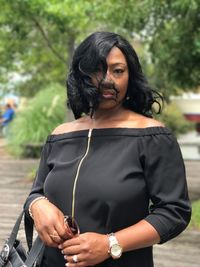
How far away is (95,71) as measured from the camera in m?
2.10

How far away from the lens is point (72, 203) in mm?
2064

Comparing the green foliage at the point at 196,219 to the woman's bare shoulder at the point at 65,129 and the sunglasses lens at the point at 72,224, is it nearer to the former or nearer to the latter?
the woman's bare shoulder at the point at 65,129

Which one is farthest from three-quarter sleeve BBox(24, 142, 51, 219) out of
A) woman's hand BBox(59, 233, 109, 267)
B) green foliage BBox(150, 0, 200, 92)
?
green foliage BBox(150, 0, 200, 92)

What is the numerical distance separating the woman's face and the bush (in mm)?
12702

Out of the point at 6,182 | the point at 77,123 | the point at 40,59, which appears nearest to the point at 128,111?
the point at 77,123

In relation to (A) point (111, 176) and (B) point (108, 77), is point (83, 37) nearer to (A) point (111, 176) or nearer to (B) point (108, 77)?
(B) point (108, 77)

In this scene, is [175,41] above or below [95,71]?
below

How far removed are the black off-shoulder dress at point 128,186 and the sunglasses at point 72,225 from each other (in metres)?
0.04

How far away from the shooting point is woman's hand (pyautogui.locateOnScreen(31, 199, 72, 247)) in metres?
1.98

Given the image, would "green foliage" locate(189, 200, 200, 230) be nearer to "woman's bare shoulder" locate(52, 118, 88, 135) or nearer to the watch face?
"woman's bare shoulder" locate(52, 118, 88, 135)

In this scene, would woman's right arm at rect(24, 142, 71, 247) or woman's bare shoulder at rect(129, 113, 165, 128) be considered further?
woman's bare shoulder at rect(129, 113, 165, 128)

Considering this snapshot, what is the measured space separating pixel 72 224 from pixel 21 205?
6.63m

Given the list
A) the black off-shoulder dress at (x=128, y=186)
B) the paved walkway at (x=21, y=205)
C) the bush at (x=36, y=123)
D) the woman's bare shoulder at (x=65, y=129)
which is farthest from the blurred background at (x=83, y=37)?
the black off-shoulder dress at (x=128, y=186)

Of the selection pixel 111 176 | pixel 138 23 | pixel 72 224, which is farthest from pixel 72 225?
pixel 138 23
